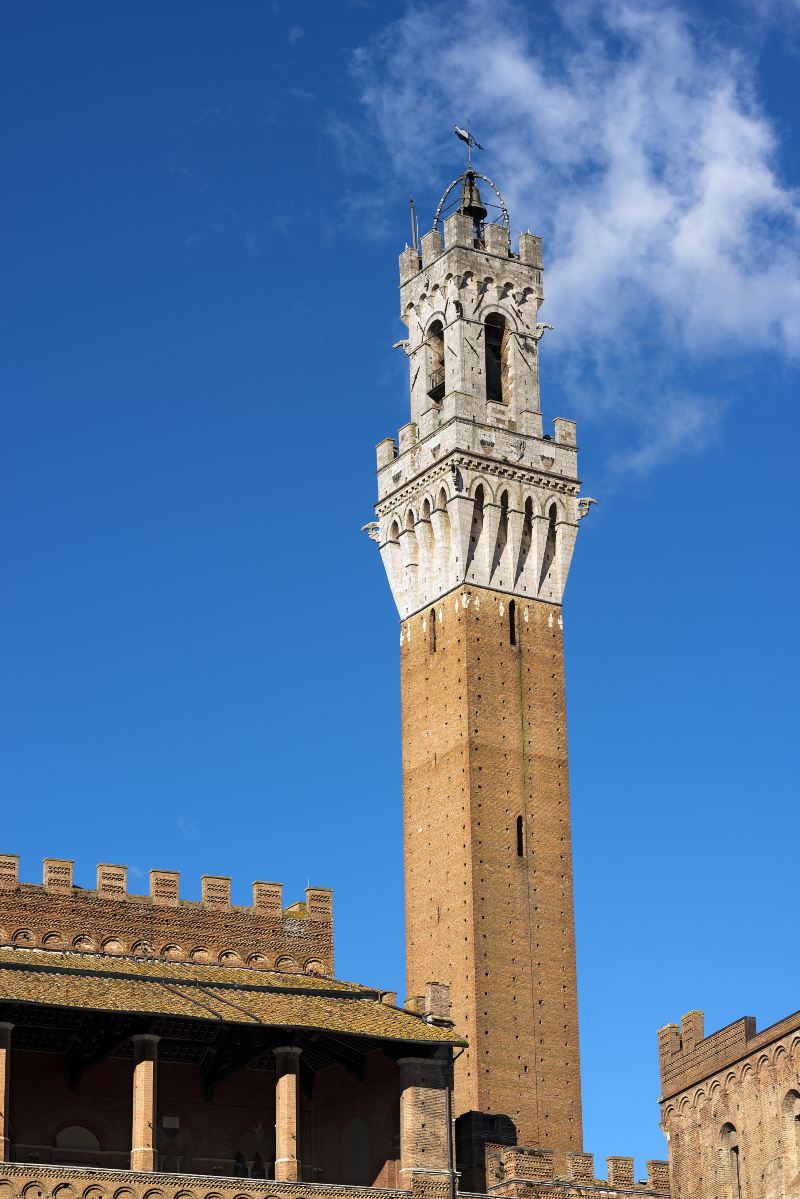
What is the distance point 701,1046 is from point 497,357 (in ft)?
94.8

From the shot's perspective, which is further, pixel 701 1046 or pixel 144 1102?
pixel 701 1046

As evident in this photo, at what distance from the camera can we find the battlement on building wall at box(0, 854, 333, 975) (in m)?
51.6

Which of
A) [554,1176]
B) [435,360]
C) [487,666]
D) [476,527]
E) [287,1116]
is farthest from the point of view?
[435,360]

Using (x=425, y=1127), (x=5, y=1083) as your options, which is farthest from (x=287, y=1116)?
(x=5, y=1083)

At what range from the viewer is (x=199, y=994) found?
158 ft

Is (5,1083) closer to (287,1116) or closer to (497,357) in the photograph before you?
(287,1116)

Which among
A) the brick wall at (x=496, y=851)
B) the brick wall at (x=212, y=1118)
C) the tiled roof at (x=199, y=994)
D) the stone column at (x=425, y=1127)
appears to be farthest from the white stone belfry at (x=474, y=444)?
the stone column at (x=425, y=1127)

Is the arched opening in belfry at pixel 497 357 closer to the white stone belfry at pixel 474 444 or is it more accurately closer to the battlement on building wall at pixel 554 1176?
the white stone belfry at pixel 474 444

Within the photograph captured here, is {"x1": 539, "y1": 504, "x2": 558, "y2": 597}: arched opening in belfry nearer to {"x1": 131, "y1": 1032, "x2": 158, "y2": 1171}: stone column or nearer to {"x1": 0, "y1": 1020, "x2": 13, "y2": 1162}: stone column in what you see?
{"x1": 131, "y1": 1032, "x2": 158, "y2": 1171}: stone column

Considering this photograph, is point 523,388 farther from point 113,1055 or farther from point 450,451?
point 113,1055

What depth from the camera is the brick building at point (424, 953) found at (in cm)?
4662

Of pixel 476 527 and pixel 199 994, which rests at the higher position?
pixel 476 527

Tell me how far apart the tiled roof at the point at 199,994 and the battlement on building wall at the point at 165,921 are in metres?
0.70

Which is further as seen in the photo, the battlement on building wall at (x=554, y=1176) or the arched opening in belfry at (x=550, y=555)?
the arched opening in belfry at (x=550, y=555)
